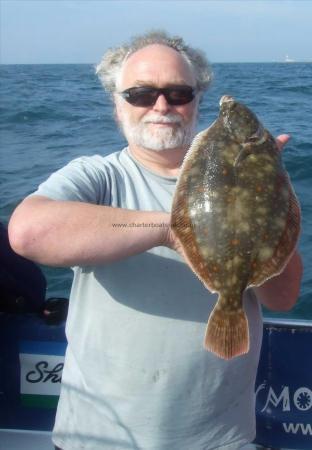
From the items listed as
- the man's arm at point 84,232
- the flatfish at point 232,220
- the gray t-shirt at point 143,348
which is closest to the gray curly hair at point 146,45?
the gray t-shirt at point 143,348

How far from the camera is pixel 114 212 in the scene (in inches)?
70.7

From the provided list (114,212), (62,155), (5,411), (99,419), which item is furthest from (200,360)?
(62,155)

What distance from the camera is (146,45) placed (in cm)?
230

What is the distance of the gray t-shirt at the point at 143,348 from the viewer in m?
2.08

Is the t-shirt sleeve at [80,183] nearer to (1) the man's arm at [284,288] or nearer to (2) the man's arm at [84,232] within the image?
(2) the man's arm at [84,232]

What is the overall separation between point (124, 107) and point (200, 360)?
1013mm

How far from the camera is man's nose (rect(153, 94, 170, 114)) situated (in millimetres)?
2131

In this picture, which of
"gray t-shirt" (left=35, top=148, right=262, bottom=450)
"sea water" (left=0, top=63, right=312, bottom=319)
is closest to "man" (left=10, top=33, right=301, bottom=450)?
"gray t-shirt" (left=35, top=148, right=262, bottom=450)

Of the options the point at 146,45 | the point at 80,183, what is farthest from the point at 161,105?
the point at 80,183

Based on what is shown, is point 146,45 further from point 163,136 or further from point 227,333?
point 227,333

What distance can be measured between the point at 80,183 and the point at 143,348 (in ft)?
2.09

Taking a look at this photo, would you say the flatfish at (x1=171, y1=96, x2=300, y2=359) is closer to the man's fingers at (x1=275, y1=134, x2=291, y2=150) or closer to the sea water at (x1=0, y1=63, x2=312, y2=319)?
the man's fingers at (x1=275, y1=134, x2=291, y2=150)

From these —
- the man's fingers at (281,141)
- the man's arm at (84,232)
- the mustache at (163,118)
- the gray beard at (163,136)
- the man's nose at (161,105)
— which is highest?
the man's nose at (161,105)

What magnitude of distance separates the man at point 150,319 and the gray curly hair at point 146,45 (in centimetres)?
8
